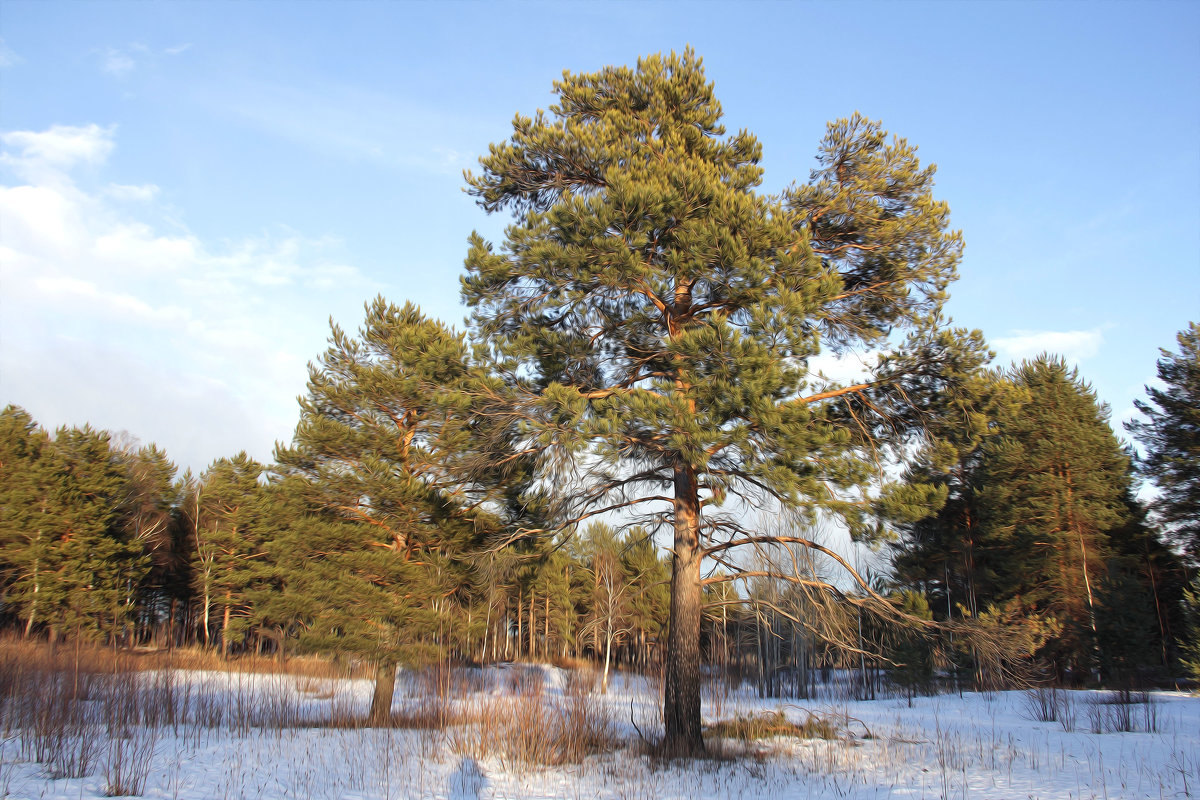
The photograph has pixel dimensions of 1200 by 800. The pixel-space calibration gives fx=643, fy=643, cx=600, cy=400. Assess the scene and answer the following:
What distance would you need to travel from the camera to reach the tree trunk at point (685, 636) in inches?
356

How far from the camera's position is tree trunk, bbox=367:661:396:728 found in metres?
12.5

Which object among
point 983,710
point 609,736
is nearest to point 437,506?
point 609,736

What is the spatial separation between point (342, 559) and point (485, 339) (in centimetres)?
588

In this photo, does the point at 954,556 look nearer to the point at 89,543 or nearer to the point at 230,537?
the point at 230,537

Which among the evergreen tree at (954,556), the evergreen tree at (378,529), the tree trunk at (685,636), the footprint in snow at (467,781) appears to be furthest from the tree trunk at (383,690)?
the evergreen tree at (954,556)

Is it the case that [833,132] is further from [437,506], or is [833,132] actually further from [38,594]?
[38,594]

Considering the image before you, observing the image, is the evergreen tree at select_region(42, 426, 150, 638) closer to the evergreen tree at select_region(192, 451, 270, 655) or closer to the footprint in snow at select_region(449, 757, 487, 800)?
the evergreen tree at select_region(192, 451, 270, 655)

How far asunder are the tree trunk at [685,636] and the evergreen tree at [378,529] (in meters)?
3.76

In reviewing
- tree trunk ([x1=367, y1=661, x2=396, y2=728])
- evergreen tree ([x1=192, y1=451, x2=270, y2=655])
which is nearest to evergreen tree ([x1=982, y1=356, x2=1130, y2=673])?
tree trunk ([x1=367, y1=661, x2=396, y2=728])

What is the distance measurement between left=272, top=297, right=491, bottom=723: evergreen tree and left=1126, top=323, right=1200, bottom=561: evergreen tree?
24645 mm

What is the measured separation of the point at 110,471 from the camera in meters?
31.7

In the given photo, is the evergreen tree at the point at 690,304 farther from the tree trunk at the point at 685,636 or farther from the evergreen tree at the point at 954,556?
the evergreen tree at the point at 954,556

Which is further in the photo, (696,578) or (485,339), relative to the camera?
(485,339)

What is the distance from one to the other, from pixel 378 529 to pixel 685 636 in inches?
285
